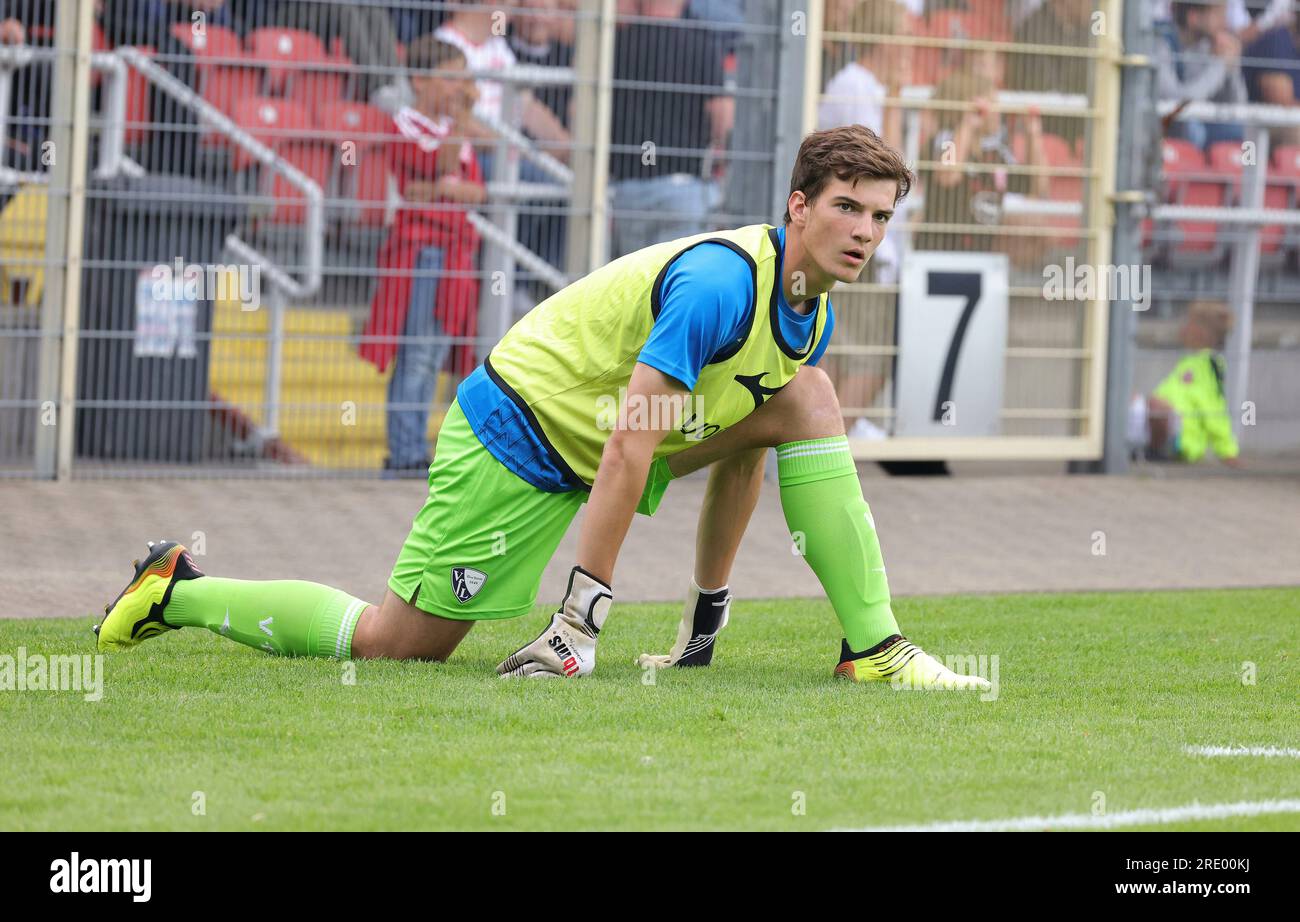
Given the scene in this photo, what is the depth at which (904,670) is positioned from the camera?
5398 millimetres

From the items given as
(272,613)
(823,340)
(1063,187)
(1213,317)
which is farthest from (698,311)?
(1213,317)

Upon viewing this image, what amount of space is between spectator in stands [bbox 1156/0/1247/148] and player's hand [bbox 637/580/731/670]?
7.69 meters

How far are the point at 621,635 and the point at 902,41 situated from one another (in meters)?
5.91

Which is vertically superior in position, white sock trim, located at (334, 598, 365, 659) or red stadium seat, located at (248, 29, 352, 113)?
red stadium seat, located at (248, 29, 352, 113)

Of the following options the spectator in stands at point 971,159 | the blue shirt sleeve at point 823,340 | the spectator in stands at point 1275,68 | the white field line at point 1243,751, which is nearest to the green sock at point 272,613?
the blue shirt sleeve at point 823,340

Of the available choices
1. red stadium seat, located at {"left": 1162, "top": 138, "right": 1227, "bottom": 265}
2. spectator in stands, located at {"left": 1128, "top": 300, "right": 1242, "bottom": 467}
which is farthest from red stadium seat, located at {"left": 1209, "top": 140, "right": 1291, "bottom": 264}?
spectator in stands, located at {"left": 1128, "top": 300, "right": 1242, "bottom": 467}

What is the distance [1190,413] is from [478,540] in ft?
25.9

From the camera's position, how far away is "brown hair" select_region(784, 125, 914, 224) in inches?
205

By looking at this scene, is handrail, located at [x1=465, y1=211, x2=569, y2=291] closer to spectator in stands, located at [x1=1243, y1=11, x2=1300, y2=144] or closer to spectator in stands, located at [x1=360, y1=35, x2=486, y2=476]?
spectator in stands, located at [x1=360, y1=35, x2=486, y2=476]

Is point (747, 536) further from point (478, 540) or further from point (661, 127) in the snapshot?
point (478, 540)

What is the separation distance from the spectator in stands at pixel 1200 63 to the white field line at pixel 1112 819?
29.7ft
